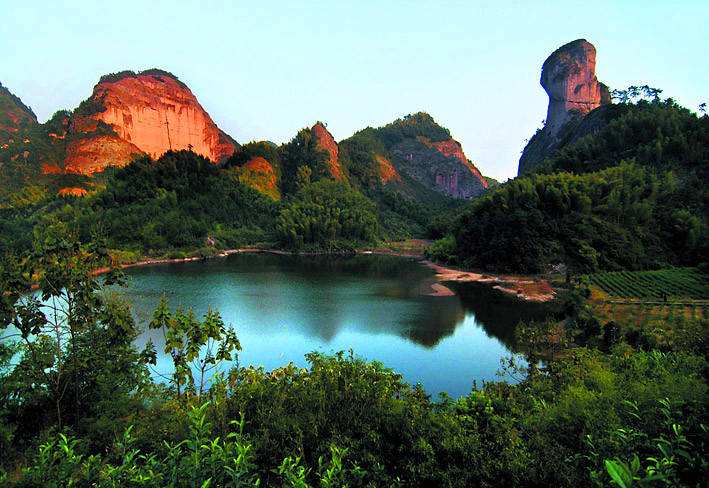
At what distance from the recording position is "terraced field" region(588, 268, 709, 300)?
34.4m

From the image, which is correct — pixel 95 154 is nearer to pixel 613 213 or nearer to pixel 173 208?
pixel 173 208

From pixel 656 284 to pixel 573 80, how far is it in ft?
268

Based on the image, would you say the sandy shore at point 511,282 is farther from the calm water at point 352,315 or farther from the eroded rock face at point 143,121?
the eroded rock face at point 143,121

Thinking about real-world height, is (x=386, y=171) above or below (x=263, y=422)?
above

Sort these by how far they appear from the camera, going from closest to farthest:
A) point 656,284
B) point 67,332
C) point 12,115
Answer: point 67,332
point 656,284
point 12,115

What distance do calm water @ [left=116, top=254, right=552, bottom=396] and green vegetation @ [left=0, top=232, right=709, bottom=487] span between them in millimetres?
2131

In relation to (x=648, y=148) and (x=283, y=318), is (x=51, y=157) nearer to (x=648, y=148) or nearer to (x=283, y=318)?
(x=283, y=318)

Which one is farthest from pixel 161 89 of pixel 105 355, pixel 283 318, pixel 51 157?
pixel 105 355

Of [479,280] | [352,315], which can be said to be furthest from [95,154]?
[352,315]

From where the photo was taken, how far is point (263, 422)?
6.80m

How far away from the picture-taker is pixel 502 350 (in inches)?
968

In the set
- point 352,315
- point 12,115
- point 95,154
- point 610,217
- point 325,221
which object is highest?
point 12,115

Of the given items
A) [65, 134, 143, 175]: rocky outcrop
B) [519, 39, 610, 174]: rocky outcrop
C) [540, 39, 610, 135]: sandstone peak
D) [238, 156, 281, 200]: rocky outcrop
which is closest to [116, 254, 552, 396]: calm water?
[238, 156, 281, 200]: rocky outcrop

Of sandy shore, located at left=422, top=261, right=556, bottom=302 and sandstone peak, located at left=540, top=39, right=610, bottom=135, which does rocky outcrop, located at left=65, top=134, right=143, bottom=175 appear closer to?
sandy shore, located at left=422, top=261, right=556, bottom=302
